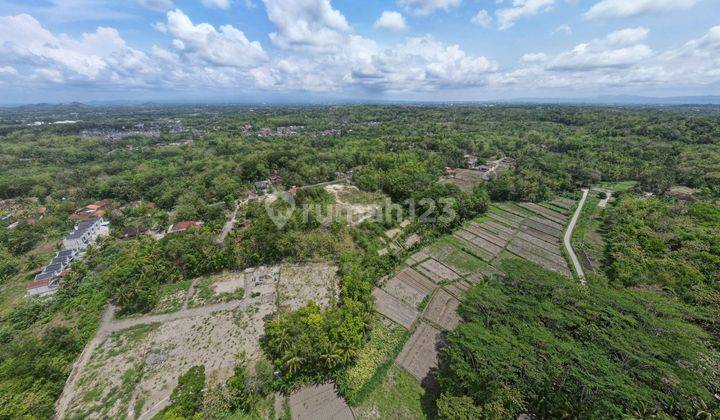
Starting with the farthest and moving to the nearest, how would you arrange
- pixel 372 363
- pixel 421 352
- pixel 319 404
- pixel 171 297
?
pixel 171 297, pixel 421 352, pixel 372 363, pixel 319 404

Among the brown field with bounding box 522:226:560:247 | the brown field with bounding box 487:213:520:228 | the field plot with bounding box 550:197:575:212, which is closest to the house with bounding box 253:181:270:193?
the brown field with bounding box 487:213:520:228

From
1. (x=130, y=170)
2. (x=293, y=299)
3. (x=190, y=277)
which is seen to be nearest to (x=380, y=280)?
(x=293, y=299)

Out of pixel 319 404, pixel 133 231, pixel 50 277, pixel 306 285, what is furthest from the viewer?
pixel 133 231

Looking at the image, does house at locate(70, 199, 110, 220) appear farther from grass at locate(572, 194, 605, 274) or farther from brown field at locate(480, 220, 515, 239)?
grass at locate(572, 194, 605, 274)

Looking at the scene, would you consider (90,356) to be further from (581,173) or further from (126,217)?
(581,173)

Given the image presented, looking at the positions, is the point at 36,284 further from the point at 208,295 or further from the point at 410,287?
the point at 410,287

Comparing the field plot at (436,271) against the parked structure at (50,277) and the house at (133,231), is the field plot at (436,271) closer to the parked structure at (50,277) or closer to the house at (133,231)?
the parked structure at (50,277)

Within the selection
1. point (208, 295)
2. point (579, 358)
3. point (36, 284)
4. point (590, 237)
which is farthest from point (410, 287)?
point (36, 284)
